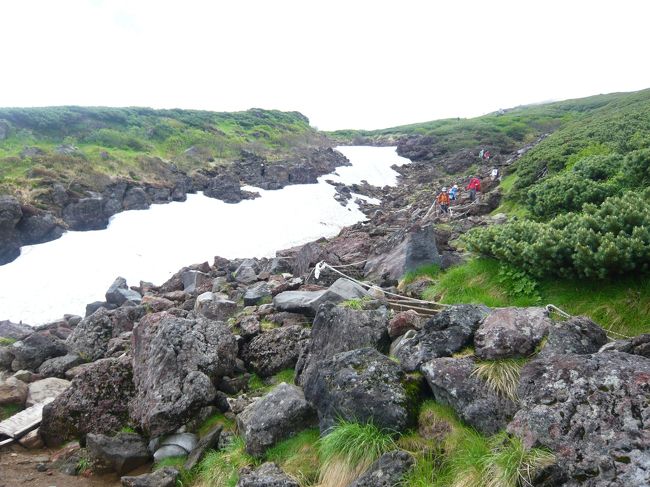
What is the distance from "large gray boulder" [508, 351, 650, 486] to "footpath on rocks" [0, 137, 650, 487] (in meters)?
0.01

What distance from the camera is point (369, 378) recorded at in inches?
223

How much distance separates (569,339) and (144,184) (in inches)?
1472

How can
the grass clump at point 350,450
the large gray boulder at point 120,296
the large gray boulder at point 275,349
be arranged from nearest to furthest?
the grass clump at point 350,450 → the large gray boulder at point 275,349 → the large gray boulder at point 120,296

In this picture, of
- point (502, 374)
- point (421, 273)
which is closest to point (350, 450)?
point (502, 374)

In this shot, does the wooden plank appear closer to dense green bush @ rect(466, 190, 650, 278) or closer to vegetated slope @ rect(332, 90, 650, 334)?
vegetated slope @ rect(332, 90, 650, 334)

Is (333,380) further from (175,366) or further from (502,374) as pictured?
→ (175,366)

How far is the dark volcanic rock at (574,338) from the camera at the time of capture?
16.3 ft

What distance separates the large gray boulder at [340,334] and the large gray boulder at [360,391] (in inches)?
36.6

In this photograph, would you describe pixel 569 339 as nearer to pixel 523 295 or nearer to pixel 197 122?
pixel 523 295

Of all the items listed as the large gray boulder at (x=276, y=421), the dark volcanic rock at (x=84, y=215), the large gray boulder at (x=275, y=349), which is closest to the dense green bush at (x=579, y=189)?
the large gray boulder at (x=275, y=349)

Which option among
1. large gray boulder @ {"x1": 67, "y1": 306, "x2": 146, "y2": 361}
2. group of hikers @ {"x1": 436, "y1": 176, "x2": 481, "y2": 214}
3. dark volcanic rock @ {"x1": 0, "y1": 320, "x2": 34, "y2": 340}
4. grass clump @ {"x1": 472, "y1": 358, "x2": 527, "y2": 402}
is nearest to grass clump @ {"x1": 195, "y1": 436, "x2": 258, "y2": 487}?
grass clump @ {"x1": 472, "y1": 358, "x2": 527, "y2": 402}

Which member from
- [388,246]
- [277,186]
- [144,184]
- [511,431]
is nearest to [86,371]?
[511,431]

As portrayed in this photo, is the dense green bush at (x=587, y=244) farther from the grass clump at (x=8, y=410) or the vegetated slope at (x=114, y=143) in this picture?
the vegetated slope at (x=114, y=143)

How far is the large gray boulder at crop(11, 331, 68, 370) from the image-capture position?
1172cm
